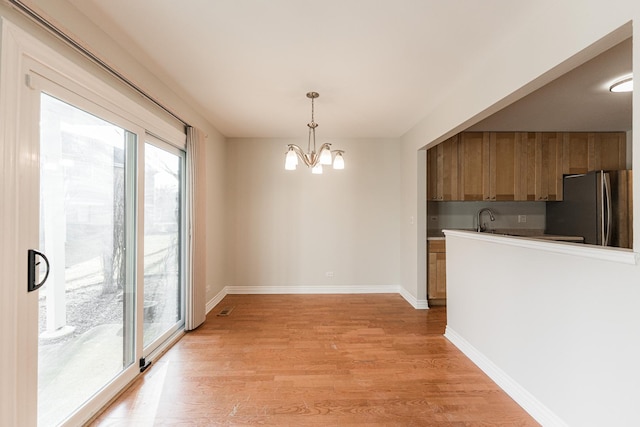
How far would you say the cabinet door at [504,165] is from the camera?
A: 4352 mm

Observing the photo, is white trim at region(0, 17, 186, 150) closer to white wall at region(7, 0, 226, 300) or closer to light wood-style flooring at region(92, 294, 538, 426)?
white wall at region(7, 0, 226, 300)

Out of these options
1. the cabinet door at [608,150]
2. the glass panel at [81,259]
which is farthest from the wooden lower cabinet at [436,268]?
the glass panel at [81,259]

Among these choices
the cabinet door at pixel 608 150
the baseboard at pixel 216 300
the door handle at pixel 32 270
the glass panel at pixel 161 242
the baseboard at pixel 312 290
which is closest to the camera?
the door handle at pixel 32 270

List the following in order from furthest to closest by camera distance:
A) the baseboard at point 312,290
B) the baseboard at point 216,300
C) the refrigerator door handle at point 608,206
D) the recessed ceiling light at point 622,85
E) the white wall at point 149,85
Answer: the baseboard at point 312,290 → the baseboard at point 216,300 → the refrigerator door handle at point 608,206 → the recessed ceiling light at point 622,85 → the white wall at point 149,85

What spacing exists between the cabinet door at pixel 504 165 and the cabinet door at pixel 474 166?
8 centimetres

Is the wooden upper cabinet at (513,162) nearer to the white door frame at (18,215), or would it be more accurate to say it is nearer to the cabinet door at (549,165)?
the cabinet door at (549,165)

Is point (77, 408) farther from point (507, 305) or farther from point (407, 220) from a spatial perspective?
point (407, 220)

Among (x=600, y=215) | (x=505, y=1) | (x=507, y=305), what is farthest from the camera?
(x=600, y=215)

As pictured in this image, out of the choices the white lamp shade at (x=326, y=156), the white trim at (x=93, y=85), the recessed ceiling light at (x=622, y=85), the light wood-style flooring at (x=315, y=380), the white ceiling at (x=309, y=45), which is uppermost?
the white ceiling at (x=309, y=45)

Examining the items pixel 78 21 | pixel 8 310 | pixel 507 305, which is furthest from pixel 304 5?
pixel 507 305

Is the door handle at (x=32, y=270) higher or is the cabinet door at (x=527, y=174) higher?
the cabinet door at (x=527, y=174)

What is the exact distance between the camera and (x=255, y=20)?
1.87m

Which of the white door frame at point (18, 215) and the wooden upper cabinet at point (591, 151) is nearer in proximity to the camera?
the white door frame at point (18, 215)

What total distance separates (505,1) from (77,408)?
364 cm
